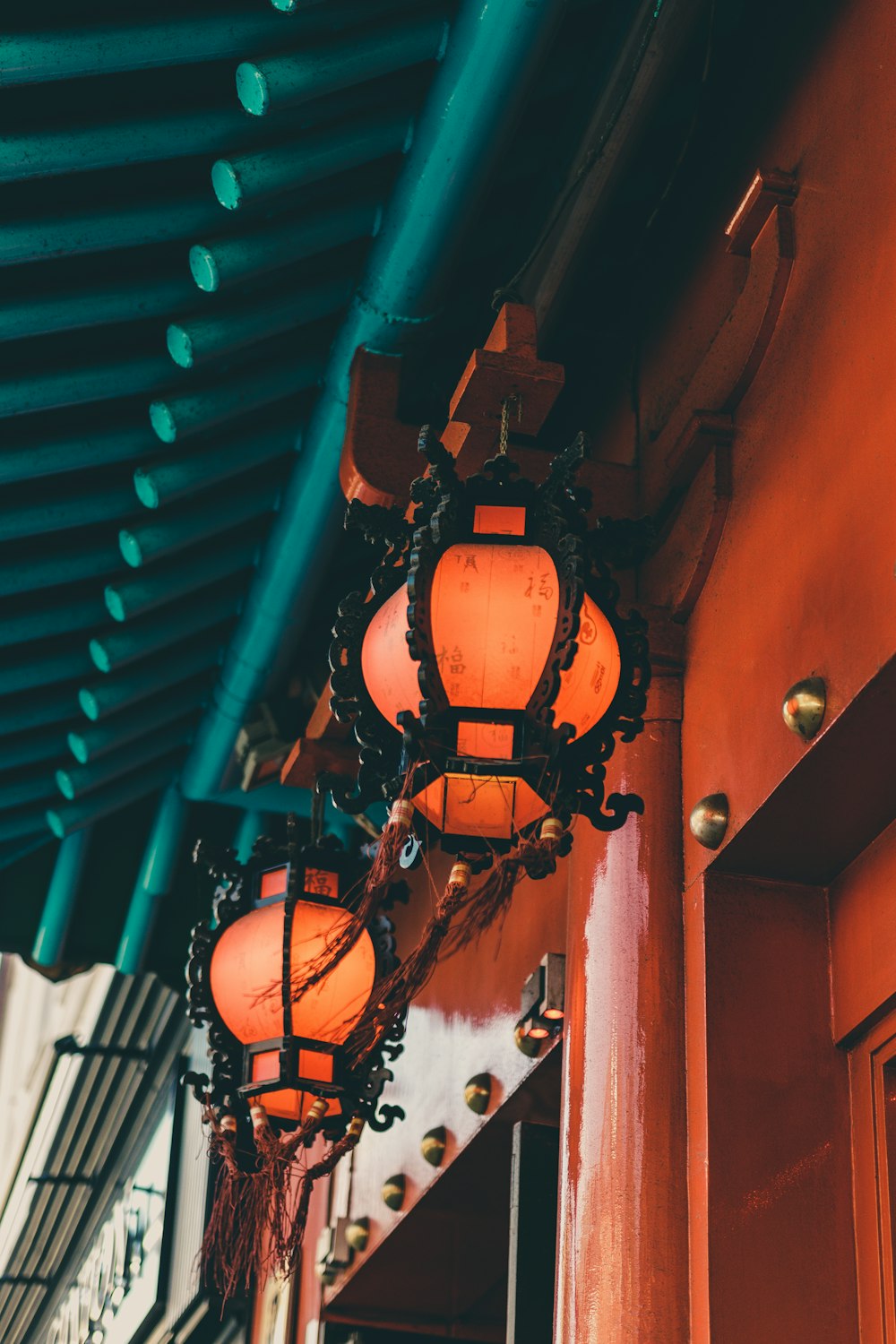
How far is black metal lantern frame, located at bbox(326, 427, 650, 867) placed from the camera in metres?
3.10

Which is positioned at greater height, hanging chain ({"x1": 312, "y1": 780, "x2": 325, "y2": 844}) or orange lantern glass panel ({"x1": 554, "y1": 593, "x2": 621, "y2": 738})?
hanging chain ({"x1": 312, "y1": 780, "x2": 325, "y2": 844})

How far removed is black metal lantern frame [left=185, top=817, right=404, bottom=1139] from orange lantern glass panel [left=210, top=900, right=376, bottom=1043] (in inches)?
1.0

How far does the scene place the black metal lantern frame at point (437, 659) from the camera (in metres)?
3.10

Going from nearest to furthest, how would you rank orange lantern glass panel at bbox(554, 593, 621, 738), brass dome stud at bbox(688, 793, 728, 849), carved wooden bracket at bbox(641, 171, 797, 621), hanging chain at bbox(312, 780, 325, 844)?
orange lantern glass panel at bbox(554, 593, 621, 738) → brass dome stud at bbox(688, 793, 728, 849) → carved wooden bracket at bbox(641, 171, 797, 621) → hanging chain at bbox(312, 780, 325, 844)

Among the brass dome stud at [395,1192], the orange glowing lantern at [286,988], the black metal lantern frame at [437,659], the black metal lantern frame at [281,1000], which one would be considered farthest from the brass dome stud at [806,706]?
the brass dome stud at [395,1192]

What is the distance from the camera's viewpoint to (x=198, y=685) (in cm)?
666

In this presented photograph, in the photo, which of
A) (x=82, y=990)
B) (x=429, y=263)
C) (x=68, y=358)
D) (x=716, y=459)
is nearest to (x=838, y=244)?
(x=716, y=459)

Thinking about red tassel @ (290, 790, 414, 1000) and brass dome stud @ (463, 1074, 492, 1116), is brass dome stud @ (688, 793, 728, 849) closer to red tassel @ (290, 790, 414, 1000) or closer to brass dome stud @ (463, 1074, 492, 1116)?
red tassel @ (290, 790, 414, 1000)

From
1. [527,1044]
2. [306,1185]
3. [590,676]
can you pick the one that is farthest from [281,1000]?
[590,676]

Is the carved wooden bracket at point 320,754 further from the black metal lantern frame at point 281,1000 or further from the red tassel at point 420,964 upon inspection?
the red tassel at point 420,964

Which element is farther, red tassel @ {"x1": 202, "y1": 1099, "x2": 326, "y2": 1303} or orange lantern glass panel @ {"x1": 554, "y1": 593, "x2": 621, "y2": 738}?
red tassel @ {"x1": 202, "y1": 1099, "x2": 326, "y2": 1303}

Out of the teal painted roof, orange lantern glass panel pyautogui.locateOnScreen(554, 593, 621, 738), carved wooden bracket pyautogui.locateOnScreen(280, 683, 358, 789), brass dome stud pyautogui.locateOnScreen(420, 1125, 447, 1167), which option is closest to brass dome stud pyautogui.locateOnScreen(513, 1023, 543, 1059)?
carved wooden bracket pyautogui.locateOnScreen(280, 683, 358, 789)

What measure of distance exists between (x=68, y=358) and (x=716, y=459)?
193 centimetres

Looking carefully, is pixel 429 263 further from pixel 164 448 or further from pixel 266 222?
pixel 164 448
